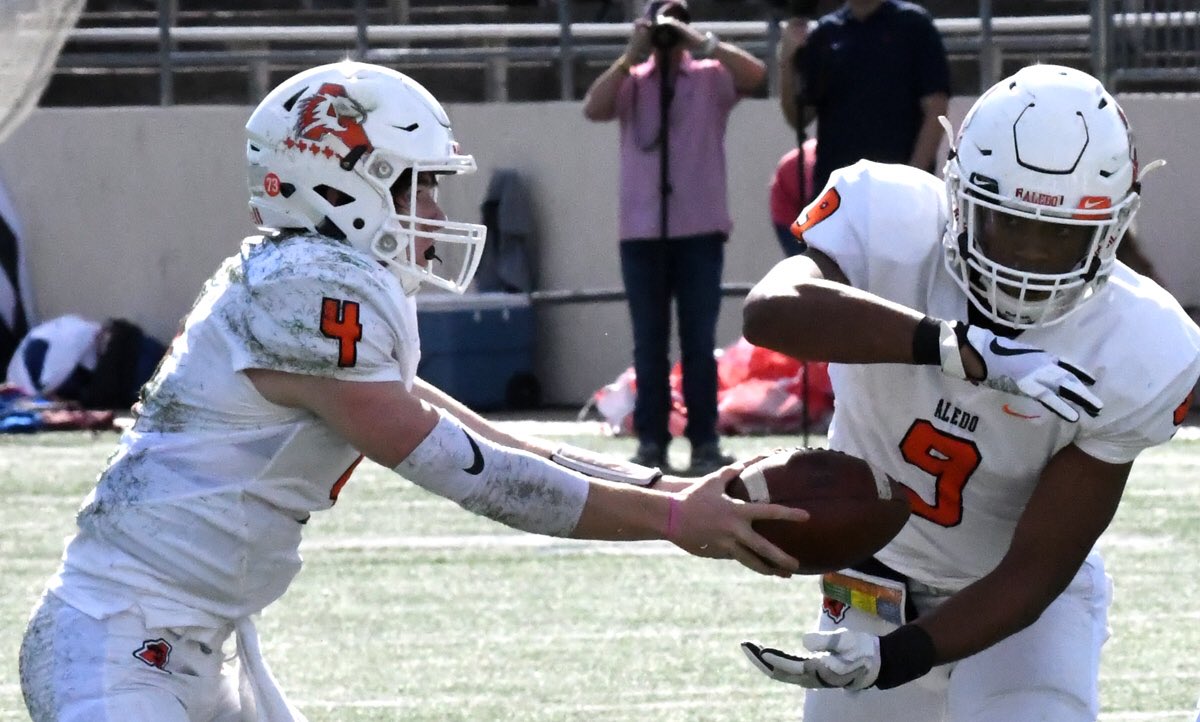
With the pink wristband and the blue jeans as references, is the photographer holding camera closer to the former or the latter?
the blue jeans

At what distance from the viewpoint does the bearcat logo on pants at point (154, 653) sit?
9.52 feet

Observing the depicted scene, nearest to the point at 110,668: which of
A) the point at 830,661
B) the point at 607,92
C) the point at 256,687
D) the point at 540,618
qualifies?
the point at 256,687

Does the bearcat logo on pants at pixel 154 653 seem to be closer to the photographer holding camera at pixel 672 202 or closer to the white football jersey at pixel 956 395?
the white football jersey at pixel 956 395

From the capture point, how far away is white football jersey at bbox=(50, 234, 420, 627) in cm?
288

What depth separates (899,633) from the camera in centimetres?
296

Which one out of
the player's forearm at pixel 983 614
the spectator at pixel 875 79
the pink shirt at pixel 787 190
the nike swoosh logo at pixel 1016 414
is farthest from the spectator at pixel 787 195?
the player's forearm at pixel 983 614

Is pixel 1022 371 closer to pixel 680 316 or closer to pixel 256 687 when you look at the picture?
pixel 256 687

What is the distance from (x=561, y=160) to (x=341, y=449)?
7.54 metres

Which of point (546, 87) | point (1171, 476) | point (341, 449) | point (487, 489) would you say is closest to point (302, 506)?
point (341, 449)

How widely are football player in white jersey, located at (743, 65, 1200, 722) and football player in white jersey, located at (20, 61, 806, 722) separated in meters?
0.28

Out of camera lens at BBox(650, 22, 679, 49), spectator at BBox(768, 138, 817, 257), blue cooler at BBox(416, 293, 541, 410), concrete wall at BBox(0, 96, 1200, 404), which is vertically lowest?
blue cooler at BBox(416, 293, 541, 410)

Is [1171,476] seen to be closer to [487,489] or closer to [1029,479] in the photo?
[1029,479]

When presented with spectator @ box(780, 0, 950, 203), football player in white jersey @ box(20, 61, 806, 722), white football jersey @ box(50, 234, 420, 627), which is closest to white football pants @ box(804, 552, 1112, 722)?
football player in white jersey @ box(20, 61, 806, 722)

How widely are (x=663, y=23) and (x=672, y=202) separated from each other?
0.67 meters
